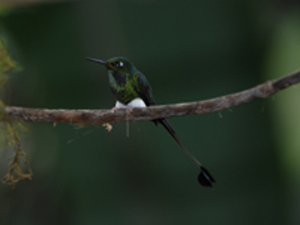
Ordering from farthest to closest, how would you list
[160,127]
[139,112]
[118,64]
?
[160,127], [118,64], [139,112]

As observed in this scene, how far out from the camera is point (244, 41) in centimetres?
388

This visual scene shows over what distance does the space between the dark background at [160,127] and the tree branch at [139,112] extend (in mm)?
1989

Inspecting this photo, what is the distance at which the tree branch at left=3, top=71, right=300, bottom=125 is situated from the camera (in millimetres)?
1079

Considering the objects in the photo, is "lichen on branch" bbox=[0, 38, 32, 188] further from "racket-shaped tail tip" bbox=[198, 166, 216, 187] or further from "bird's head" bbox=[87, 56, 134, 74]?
"racket-shaped tail tip" bbox=[198, 166, 216, 187]

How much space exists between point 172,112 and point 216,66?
272cm

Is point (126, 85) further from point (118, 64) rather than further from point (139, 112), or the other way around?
point (139, 112)

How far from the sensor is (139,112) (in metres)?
1.30

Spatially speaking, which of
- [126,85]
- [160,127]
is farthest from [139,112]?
[160,127]

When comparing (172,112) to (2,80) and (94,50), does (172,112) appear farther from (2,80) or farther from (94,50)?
(94,50)

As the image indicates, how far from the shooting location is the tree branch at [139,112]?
3.54 ft

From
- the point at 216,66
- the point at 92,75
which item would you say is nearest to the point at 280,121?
the point at 216,66

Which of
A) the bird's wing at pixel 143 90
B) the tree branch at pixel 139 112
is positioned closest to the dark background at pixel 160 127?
the bird's wing at pixel 143 90

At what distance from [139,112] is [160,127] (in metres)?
2.29

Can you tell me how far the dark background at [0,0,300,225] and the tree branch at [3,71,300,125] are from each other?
78.3 inches
